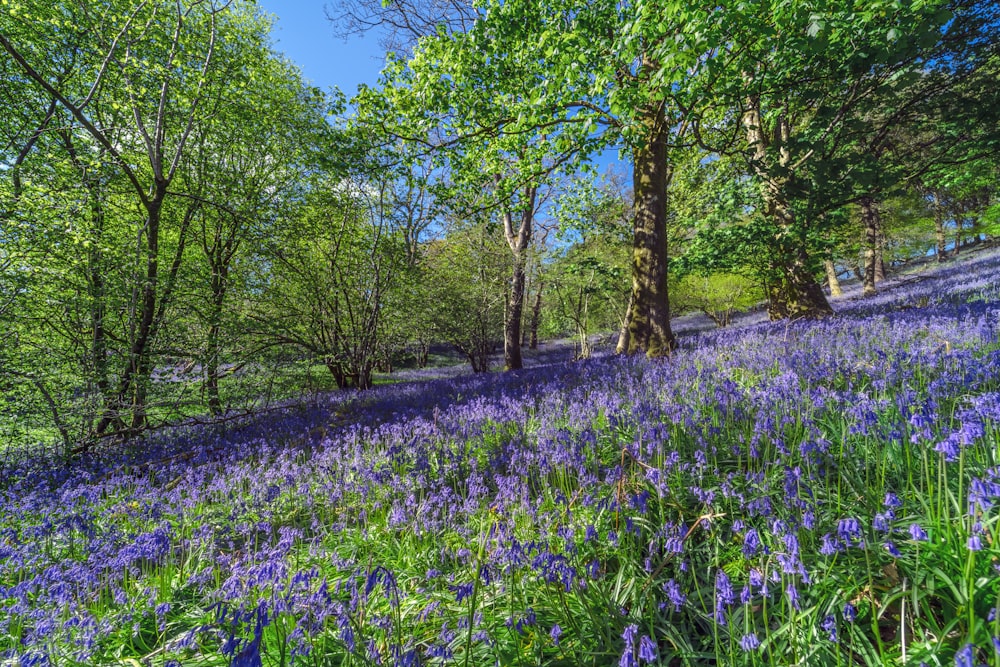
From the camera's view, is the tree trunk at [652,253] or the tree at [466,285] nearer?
the tree trunk at [652,253]

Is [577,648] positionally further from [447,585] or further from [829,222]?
[829,222]

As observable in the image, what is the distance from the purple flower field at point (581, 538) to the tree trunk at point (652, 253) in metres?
3.22

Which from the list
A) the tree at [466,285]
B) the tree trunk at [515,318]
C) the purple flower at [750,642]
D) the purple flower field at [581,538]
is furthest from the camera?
the tree at [466,285]

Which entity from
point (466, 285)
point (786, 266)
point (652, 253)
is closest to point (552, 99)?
point (652, 253)

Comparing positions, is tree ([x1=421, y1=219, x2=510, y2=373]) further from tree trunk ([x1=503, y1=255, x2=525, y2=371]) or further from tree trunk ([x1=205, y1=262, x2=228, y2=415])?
tree trunk ([x1=205, y1=262, x2=228, y2=415])

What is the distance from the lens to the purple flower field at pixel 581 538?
1495 millimetres

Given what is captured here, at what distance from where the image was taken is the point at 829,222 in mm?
9234

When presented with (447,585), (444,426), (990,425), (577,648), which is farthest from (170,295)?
(990,425)

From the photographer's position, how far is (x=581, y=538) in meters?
2.34

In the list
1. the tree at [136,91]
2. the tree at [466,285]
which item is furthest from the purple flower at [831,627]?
the tree at [466,285]

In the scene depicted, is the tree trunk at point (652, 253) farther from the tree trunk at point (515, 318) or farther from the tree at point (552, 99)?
the tree trunk at point (515, 318)

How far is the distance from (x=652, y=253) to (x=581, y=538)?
7.09m

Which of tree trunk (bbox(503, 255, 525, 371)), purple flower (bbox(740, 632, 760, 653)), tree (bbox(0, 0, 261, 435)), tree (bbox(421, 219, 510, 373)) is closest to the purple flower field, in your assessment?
purple flower (bbox(740, 632, 760, 653))

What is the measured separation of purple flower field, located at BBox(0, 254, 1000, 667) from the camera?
1495 millimetres
